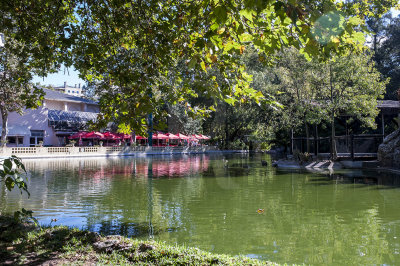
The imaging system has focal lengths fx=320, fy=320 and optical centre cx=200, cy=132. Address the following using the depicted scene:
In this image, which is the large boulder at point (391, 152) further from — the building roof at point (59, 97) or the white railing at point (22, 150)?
the building roof at point (59, 97)

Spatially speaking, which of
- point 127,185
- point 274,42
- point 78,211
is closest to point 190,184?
point 127,185

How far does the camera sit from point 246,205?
10.8 metres

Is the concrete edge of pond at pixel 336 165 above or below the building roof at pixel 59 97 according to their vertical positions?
below

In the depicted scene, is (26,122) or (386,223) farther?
(26,122)

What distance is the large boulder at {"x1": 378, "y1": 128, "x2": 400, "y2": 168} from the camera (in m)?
20.4

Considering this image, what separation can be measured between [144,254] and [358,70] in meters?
23.2

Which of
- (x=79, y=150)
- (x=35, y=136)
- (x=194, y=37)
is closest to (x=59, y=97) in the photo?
(x=35, y=136)

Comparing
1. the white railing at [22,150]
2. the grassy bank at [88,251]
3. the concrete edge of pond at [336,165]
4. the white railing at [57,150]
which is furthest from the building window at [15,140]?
the grassy bank at [88,251]

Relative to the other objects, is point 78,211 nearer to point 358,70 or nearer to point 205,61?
point 205,61

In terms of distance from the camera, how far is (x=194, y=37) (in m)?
5.89

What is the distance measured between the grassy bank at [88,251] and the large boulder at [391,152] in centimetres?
1955

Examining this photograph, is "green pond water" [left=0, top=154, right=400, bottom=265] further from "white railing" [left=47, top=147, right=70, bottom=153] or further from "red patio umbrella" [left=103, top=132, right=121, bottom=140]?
"red patio umbrella" [left=103, top=132, right=121, bottom=140]

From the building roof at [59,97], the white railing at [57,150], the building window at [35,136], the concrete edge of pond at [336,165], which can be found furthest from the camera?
the building roof at [59,97]

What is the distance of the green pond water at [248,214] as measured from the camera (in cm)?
661
